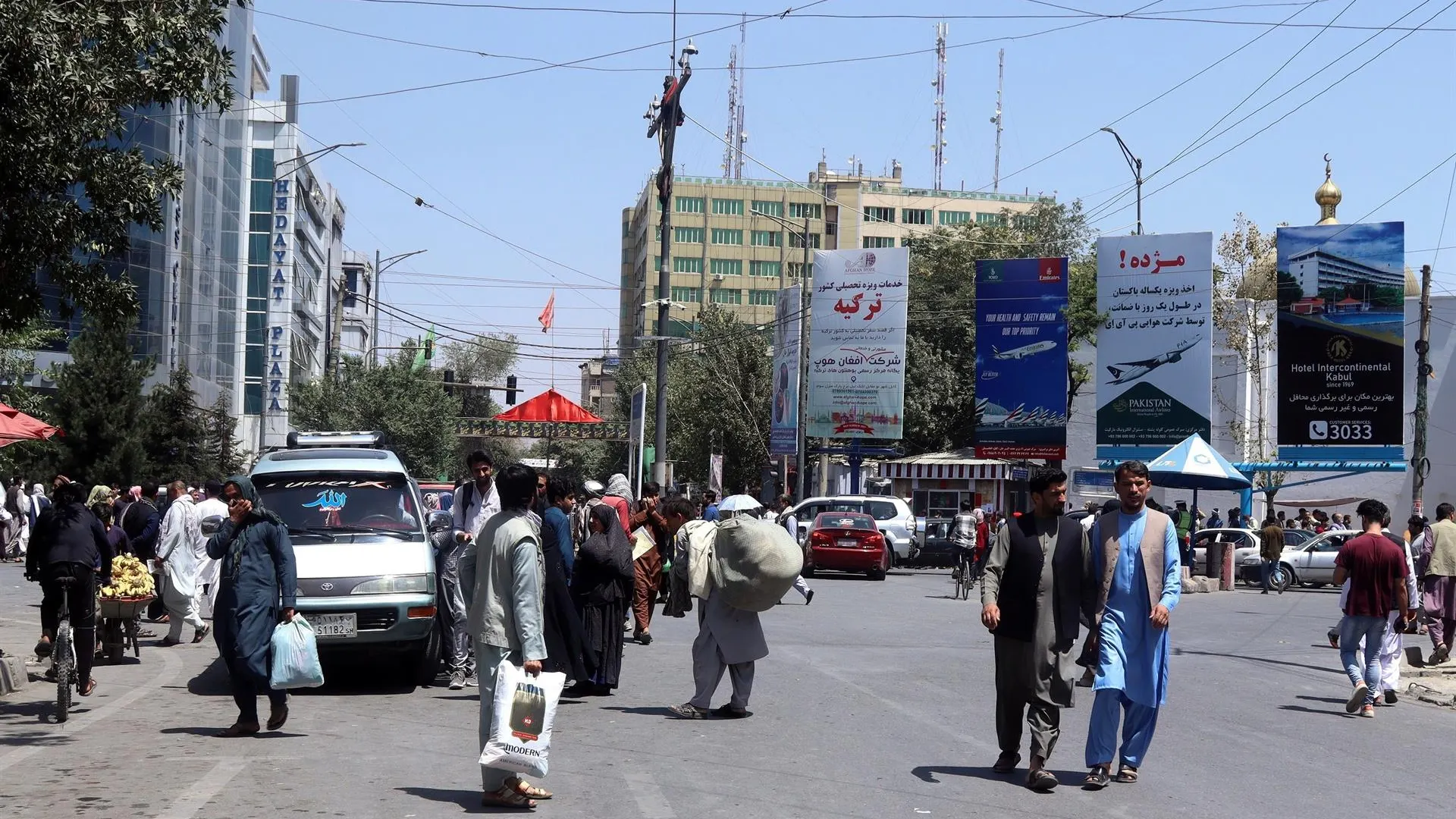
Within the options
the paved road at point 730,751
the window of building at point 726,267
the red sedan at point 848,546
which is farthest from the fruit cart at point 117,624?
the window of building at point 726,267

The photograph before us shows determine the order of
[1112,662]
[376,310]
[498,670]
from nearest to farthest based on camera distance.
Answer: [498,670], [1112,662], [376,310]

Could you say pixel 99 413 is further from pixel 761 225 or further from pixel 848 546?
pixel 761 225

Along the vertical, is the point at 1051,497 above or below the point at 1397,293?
below

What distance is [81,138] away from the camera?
10148 millimetres

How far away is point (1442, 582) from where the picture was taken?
17062 millimetres

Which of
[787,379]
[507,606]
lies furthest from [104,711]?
[787,379]

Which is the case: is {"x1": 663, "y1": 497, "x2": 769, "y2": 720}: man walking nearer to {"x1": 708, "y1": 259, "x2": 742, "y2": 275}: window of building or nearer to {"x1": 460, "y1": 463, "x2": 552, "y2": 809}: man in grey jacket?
{"x1": 460, "y1": 463, "x2": 552, "y2": 809}: man in grey jacket

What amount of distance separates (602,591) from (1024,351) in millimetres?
29932

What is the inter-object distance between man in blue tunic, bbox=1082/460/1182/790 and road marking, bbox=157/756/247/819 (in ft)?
15.2

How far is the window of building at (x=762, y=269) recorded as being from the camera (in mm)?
131500

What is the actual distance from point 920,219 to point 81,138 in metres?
124

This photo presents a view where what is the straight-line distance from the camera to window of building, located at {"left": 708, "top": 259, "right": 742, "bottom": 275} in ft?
428

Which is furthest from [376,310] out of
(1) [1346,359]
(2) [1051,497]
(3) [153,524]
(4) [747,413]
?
(2) [1051,497]

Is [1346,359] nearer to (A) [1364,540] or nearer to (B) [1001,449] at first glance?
(B) [1001,449]
